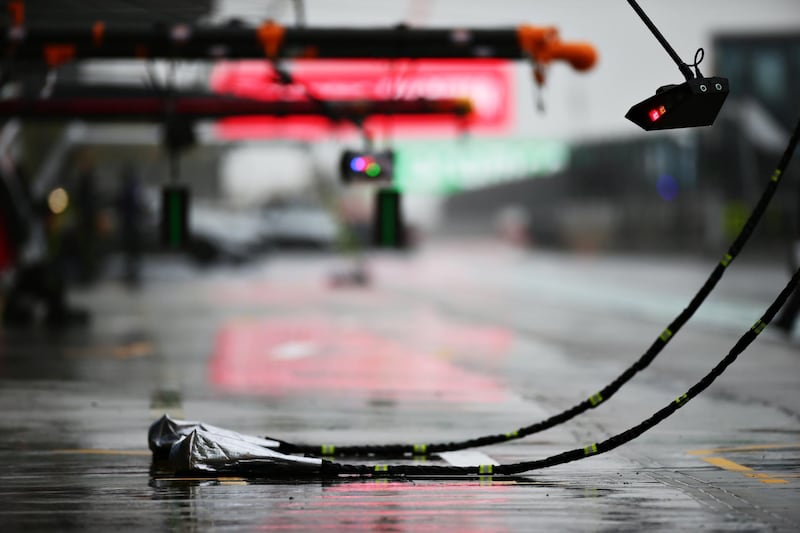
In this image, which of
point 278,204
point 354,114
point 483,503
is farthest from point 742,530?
point 278,204

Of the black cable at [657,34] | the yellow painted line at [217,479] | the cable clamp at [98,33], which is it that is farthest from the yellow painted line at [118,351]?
the black cable at [657,34]

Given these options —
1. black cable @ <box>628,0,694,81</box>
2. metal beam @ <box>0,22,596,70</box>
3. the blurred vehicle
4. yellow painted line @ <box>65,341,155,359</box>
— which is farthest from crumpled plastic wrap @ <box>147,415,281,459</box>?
the blurred vehicle

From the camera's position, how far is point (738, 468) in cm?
966

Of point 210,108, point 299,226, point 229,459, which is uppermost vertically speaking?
point 299,226

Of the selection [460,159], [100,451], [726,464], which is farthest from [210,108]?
[460,159]

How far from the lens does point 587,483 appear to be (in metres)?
9.01

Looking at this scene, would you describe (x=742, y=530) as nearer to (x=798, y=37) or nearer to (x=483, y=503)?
(x=483, y=503)

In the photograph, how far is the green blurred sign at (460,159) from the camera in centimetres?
7425

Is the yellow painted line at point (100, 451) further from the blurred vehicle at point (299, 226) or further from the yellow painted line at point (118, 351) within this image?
the blurred vehicle at point (299, 226)

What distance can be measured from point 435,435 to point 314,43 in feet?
19.9

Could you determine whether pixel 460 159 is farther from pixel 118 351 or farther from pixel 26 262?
pixel 118 351

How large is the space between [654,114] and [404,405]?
4739 millimetres

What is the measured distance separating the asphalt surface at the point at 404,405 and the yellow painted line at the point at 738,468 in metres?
0.05

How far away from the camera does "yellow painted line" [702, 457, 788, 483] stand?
917 cm
